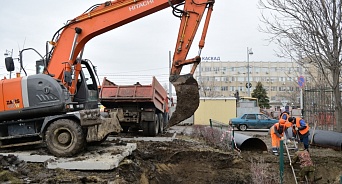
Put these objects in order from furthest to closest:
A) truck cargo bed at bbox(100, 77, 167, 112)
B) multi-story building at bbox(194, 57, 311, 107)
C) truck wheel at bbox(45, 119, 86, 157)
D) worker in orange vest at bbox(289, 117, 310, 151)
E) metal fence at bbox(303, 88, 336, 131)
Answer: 1. multi-story building at bbox(194, 57, 311, 107)
2. metal fence at bbox(303, 88, 336, 131)
3. truck cargo bed at bbox(100, 77, 167, 112)
4. worker in orange vest at bbox(289, 117, 310, 151)
5. truck wheel at bbox(45, 119, 86, 157)

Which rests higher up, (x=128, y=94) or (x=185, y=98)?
(x=128, y=94)

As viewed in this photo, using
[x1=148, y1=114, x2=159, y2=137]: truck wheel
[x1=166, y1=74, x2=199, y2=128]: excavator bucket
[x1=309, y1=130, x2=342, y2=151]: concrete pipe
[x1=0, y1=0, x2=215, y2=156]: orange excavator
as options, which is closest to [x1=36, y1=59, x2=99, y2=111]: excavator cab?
[x1=0, y1=0, x2=215, y2=156]: orange excavator

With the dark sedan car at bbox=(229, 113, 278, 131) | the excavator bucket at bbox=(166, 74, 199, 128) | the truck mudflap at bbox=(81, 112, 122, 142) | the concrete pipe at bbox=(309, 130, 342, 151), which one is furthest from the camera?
the dark sedan car at bbox=(229, 113, 278, 131)

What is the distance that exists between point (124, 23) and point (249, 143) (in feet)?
20.9

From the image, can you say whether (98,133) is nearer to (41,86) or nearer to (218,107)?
(41,86)

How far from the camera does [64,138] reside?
7.66 m

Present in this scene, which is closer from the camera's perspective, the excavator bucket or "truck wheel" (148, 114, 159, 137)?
the excavator bucket

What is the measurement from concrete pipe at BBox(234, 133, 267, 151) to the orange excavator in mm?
4540

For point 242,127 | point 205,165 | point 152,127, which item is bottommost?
point 242,127

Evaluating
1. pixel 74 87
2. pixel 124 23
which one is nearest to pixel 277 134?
pixel 124 23

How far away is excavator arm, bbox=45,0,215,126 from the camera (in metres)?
8.48

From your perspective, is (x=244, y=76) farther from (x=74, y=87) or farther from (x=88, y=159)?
(x=88, y=159)

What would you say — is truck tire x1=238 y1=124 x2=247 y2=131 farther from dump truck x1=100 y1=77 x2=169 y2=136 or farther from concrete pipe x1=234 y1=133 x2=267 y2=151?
concrete pipe x1=234 y1=133 x2=267 y2=151

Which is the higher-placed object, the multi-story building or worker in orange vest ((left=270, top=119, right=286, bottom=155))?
the multi-story building
